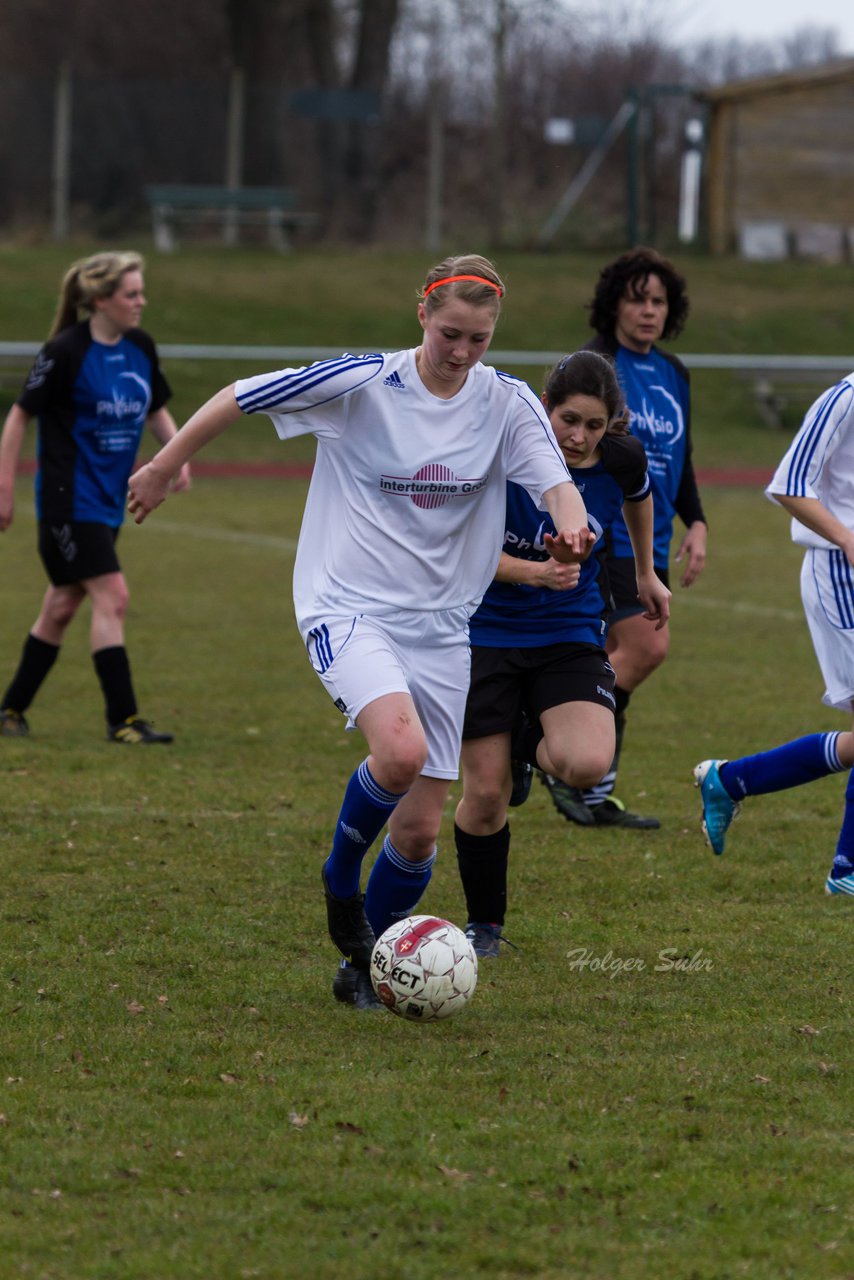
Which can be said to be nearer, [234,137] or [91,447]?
A: [91,447]

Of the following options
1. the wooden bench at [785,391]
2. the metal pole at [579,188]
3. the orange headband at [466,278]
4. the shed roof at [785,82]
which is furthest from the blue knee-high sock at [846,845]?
the metal pole at [579,188]

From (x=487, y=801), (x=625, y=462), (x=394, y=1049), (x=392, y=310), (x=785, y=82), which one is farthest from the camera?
(x=785, y=82)

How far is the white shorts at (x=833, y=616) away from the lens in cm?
550

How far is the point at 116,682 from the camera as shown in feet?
27.0

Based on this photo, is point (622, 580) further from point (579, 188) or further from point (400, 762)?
point (579, 188)

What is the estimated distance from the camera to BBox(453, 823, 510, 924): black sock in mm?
5121

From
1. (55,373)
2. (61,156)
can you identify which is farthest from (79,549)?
(61,156)

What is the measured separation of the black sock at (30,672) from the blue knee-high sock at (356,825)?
3.90 metres

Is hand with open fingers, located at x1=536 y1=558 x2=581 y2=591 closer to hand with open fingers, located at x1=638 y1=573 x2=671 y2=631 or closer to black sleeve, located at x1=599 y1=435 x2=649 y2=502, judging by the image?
black sleeve, located at x1=599 y1=435 x2=649 y2=502

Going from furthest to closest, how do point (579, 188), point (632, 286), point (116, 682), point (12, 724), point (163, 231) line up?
point (579, 188) → point (163, 231) → point (12, 724) → point (116, 682) → point (632, 286)

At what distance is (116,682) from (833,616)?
383 cm

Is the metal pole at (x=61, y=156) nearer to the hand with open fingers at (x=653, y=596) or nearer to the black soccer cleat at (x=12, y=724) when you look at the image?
the black soccer cleat at (x=12, y=724)

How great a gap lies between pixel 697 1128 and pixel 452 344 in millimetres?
1953

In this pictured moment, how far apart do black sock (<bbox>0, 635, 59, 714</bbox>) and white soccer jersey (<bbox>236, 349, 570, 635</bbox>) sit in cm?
391
